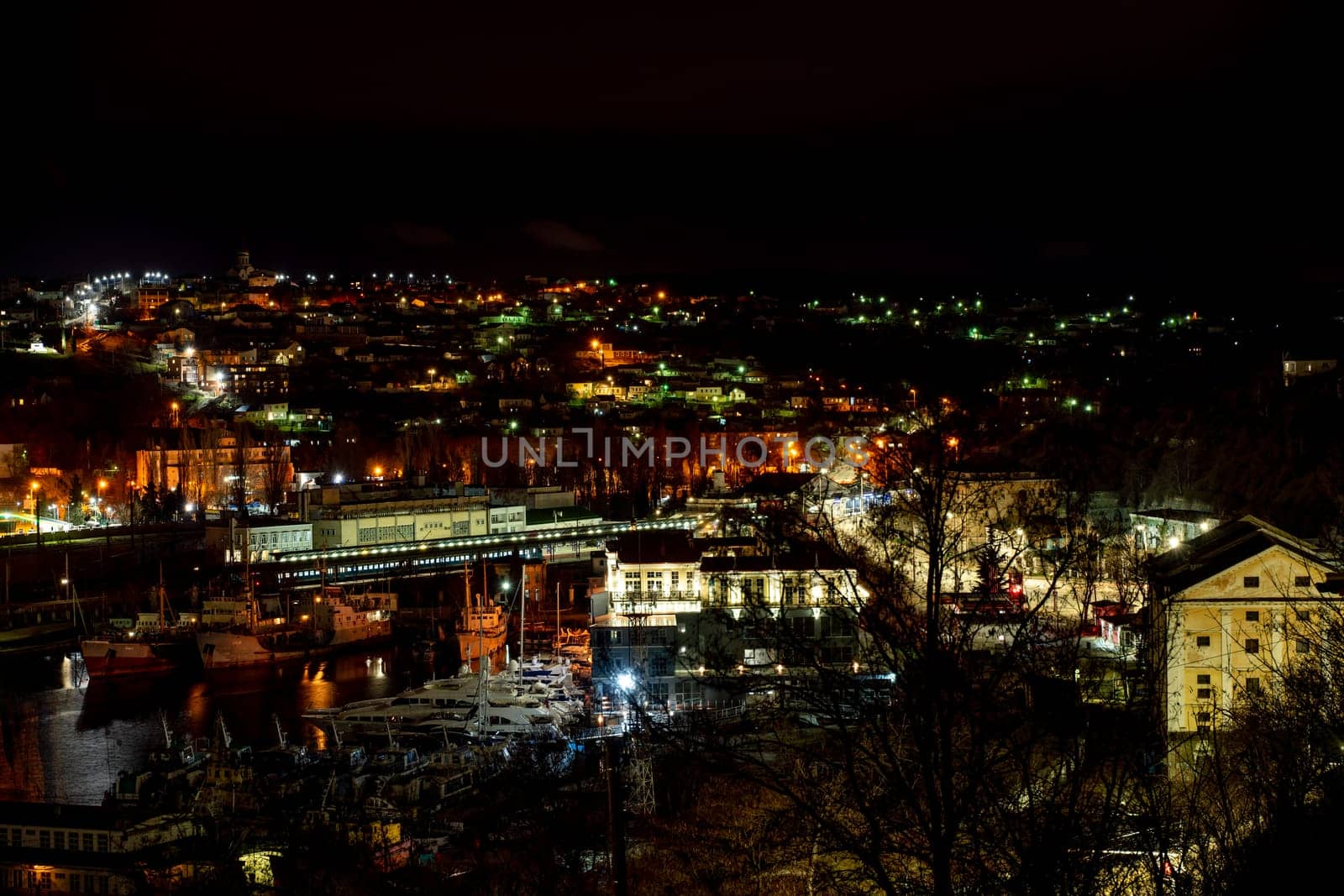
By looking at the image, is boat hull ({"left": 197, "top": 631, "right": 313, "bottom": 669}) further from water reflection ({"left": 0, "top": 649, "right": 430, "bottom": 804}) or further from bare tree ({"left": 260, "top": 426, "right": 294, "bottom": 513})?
bare tree ({"left": 260, "top": 426, "right": 294, "bottom": 513})

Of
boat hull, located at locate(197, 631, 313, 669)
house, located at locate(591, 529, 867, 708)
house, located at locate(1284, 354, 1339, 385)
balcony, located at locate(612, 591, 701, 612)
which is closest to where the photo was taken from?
house, located at locate(591, 529, 867, 708)

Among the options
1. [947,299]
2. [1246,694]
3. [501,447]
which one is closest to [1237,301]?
[947,299]

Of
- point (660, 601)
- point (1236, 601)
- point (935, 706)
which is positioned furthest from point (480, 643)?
point (935, 706)

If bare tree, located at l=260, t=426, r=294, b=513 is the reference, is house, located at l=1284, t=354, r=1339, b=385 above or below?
above

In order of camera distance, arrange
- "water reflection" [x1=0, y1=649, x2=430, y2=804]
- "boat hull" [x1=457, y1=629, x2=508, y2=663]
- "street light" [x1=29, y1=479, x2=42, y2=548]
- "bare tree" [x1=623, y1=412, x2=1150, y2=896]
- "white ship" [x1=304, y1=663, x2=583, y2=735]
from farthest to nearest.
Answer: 1. "street light" [x1=29, y1=479, x2=42, y2=548]
2. "boat hull" [x1=457, y1=629, x2=508, y2=663]
3. "white ship" [x1=304, y1=663, x2=583, y2=735]
4. "water reflection" [x1=0, y1=649, x2=430, y2=804]
5. "bare tree" [x1=623, y1=412, x2=1150, y2=896]

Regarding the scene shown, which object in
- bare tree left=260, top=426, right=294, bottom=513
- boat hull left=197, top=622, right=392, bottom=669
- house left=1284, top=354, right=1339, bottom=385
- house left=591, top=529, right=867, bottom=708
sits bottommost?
boat hull left=197, top=622, right=392, bottom=669

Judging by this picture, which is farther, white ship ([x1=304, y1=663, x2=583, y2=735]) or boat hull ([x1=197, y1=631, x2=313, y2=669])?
boat hull ([x1=197, y1=631, x2=313, y2=669])

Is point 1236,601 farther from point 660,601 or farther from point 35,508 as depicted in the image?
point 35,508

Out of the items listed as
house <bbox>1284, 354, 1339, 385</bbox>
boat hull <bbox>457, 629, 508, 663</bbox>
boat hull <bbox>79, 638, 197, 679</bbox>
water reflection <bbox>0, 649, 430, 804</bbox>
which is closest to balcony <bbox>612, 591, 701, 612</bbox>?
water reflection <bbox>0, 649, 430, 804</bbox>
